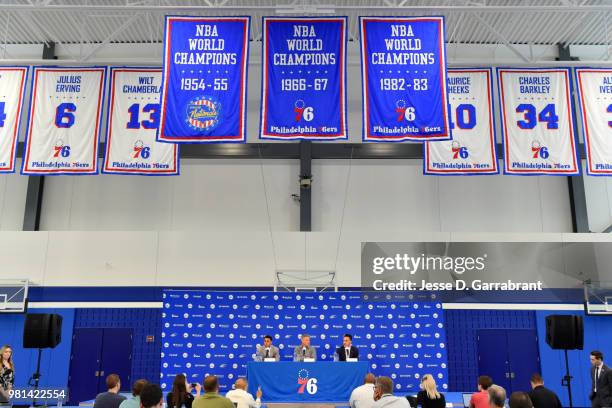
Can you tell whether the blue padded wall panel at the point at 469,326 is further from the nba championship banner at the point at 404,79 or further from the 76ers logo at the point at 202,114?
the 76ers logo at the point at 202,114

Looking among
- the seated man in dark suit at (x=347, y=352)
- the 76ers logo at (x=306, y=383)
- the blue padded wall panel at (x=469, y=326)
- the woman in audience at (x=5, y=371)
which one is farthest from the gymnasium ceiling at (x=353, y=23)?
the 76ers logo at (x=306, y=383)

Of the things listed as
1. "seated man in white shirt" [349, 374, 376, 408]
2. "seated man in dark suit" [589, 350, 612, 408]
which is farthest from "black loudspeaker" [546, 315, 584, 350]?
"seated man in white shirt" [349, 374, 376, 408]

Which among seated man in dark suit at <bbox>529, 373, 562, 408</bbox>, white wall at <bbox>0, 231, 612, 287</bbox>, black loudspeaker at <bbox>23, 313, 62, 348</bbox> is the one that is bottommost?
seated man in dark suit at <bbox>529, 373, 562, 408</bbox>

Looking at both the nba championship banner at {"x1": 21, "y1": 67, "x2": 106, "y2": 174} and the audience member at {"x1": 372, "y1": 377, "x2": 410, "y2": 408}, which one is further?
the nba championship banner at {"x1": 21, "y1": 67, "x2": 106, "y2": 174}

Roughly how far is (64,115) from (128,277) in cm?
519

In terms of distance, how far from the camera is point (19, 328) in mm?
15164

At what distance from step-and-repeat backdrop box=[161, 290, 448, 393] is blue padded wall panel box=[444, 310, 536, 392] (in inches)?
49.9

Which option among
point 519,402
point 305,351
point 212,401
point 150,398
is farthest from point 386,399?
point 305,351

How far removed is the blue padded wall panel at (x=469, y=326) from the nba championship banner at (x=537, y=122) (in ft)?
17.4

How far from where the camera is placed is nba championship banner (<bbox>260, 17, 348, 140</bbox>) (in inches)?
381

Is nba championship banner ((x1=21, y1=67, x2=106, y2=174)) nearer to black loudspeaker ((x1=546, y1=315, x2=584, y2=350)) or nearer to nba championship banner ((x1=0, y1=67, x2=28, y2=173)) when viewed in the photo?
nba championship banner ((x1=0, y1=67, x2=28, y2=173))

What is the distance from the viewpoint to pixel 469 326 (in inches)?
612

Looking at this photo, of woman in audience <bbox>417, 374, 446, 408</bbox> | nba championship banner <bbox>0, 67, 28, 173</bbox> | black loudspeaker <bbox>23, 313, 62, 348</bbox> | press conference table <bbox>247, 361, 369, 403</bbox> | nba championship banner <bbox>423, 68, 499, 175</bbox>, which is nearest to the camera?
woman in audience <bbox>417, 374, 446, 408</bbox>

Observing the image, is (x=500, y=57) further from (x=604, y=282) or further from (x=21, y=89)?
(x=21, y=89)
